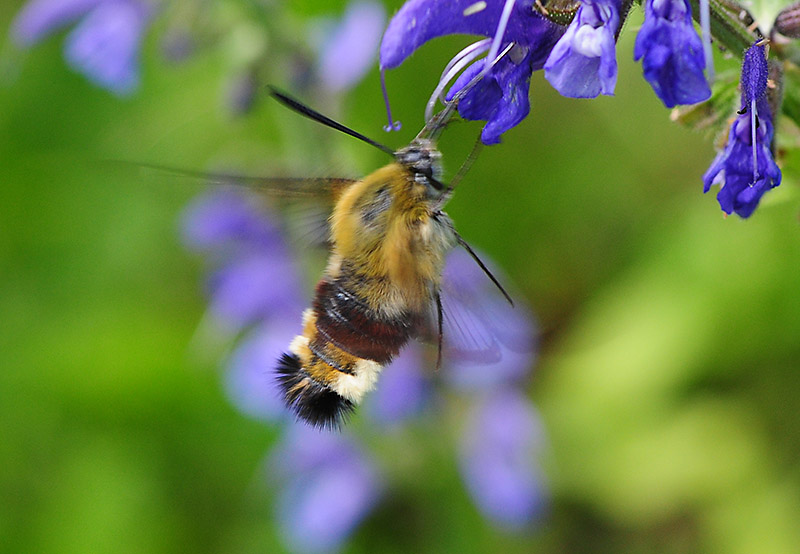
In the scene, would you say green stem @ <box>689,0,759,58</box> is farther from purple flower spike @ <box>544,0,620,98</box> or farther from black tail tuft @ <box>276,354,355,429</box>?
black tail tuft @ <box>276,354,355,429</box>

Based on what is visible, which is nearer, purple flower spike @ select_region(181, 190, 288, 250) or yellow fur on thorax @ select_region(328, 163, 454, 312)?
yellow fur on thorax @ select_region(328, 163, 454, 312)

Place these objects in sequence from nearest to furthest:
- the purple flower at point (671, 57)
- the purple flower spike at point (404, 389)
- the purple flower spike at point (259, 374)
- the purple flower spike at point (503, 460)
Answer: the purple flower at point (671, 57) < the purple flower spike at point (404, 389) < the purple flower spike at point (503, 460) < the purple flower spike at point (259, 374)

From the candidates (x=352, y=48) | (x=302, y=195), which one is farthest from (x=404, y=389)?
(x=302, y=195)

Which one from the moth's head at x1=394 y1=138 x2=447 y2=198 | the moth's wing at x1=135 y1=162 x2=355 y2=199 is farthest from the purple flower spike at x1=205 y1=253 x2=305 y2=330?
the moth's head at x1=394 y1=138 x2=447 y2=198

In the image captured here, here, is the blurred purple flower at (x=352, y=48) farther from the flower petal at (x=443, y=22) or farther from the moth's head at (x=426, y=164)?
the flower petal at (x=443, y=22)

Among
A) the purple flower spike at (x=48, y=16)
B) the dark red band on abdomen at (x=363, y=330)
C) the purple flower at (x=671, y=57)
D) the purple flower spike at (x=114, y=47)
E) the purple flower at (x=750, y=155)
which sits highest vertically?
the purple flower spike at (x=48, y=16)

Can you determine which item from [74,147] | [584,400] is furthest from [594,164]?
[74,147]

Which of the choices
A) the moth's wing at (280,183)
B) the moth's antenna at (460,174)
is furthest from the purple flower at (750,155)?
the moth's wing at (280,183)
